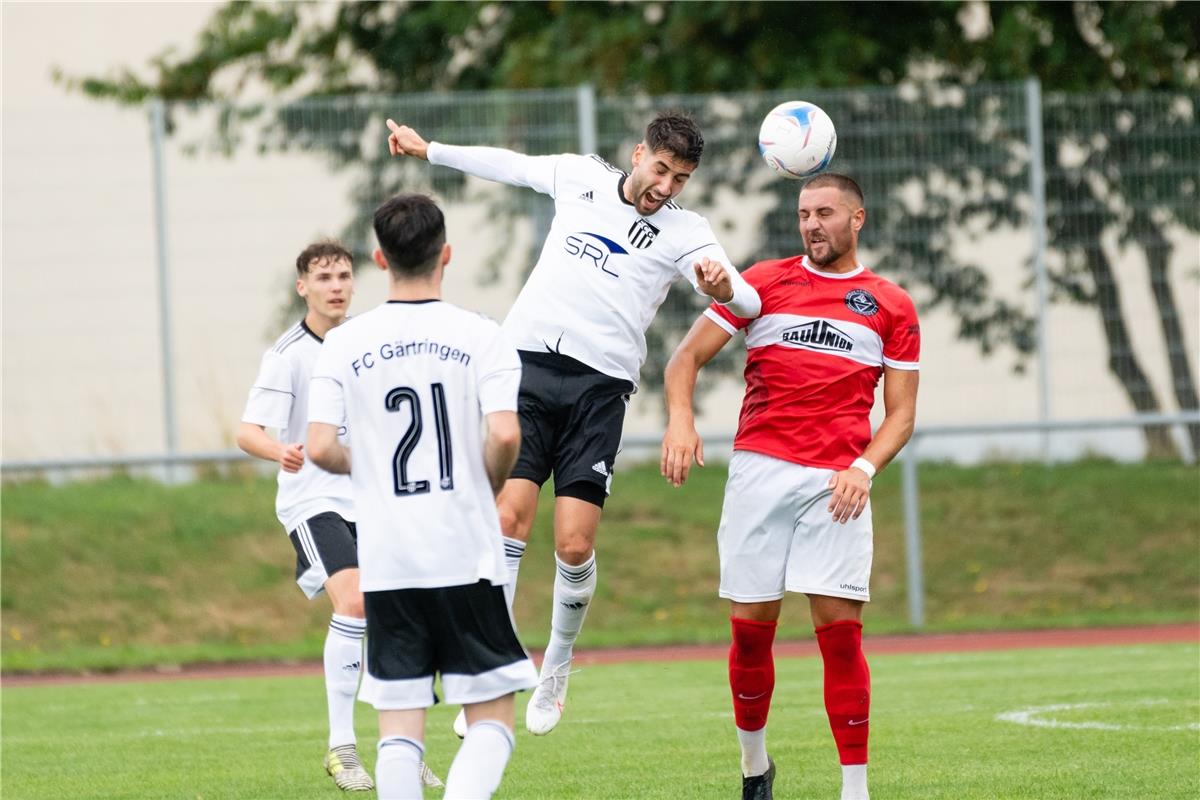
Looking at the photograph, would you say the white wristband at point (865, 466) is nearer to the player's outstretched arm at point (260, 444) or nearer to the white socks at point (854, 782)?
the white socks at point (854, 782)

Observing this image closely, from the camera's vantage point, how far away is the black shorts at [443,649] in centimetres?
505

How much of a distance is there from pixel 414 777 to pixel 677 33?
14.7 metres

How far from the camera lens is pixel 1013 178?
17047 mm

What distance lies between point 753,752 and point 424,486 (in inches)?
89.9

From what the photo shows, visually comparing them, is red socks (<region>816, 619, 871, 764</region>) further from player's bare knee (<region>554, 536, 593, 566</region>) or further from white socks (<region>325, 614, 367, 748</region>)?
white socks (<region>325, 614, 367, 748</region>)

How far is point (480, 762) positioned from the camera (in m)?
5.01

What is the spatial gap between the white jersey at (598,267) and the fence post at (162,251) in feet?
29.1

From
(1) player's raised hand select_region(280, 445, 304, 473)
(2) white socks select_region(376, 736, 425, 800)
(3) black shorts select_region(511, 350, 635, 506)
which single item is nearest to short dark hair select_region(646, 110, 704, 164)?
(3) black shorts select_region(511, 350, 635, 506)

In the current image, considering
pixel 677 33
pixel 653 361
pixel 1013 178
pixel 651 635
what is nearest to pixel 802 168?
pixel 651 635

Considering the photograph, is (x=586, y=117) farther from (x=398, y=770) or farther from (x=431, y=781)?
(x=398, y=770)

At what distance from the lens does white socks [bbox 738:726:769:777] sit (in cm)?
669

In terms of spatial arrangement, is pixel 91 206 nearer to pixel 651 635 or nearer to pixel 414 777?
pixel 651 635

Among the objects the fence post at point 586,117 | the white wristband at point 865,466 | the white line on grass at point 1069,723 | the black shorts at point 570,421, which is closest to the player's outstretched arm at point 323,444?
the white wristband at point 865,466

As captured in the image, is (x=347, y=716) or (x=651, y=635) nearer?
(x=347, y=716)
